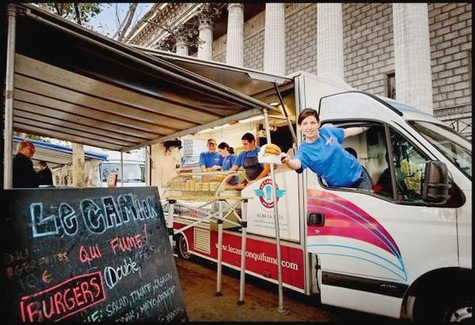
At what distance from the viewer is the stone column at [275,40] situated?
49.6ft

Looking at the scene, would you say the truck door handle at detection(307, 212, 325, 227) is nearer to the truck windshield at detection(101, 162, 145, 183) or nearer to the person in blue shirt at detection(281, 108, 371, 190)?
the person in blue shirt at detection(281, 108, 371, 190)

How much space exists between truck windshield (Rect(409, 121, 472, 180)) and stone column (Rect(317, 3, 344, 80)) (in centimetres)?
972

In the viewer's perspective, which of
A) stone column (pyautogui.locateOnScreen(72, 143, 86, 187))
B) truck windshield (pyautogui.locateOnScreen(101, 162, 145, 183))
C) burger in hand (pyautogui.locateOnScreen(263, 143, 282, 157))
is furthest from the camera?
truck windshield (pyautogui.locateOnScreen(101, 162, 145, 183))

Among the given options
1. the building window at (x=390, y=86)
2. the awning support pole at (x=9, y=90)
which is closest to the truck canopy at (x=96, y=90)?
the awning support pole at (x=9, y=90)

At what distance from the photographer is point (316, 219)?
3.69 meters

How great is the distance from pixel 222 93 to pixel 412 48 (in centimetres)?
1009

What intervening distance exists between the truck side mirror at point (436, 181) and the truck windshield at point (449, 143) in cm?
41

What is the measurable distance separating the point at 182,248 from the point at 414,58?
32.8ft

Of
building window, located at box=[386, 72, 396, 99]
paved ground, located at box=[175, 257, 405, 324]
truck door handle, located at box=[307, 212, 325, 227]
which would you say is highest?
building window, located at box=[386, 72, 396, 99]

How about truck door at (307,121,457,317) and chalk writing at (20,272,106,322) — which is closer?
chalk writing at (20,272,106,322)

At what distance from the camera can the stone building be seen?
35.6ft

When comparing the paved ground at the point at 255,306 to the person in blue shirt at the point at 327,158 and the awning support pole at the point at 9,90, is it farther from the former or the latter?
the awning support pole at the point at 9,90

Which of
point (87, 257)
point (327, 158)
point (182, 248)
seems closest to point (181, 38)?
point (182, 248)

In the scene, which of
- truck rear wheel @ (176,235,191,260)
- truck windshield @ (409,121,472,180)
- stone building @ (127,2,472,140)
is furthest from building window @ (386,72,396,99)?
truck rear wheel @ (176,235,191,260)
